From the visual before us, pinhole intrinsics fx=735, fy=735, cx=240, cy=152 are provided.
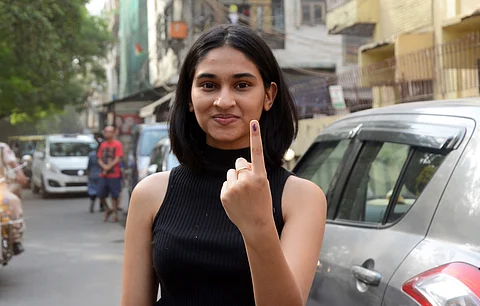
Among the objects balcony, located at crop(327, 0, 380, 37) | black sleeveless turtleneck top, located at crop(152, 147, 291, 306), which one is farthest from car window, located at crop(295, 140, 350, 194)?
balcony, located at crop(327, 0, 380, 37)

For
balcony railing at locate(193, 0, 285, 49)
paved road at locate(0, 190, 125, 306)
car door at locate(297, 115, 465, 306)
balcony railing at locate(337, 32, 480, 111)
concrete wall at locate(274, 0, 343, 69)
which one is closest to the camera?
car door at locate(297, 115, 465, 306)

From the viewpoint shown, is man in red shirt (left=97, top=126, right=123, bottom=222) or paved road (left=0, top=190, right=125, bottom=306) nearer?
paved road (left=0, top=190, right=125, bottom=306)

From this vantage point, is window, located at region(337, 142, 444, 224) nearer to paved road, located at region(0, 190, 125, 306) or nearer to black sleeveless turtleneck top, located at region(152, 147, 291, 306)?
black sleeveless turtleneck top, located at region(152, 147, 291, 306)

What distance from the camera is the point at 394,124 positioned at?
3.24m

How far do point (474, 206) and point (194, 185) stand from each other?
99 cm

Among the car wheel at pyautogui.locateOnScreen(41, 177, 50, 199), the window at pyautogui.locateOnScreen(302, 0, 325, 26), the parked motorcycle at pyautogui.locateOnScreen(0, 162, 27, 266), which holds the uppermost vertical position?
the window at pyautogui.locateOnScreen(302, 0, 325, 26)

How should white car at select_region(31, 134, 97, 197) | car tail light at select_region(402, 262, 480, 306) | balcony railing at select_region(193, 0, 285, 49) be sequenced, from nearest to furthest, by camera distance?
car tail light at select_region(402, 262, 480, 306) → white car at select_region(31, 134, 97, 197) → balcony railing at select_region(193, 0, 285, 49)

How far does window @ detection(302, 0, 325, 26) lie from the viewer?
107ft

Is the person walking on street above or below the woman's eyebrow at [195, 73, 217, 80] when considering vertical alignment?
below

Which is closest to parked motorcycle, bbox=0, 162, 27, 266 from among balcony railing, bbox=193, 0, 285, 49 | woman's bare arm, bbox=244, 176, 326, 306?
woman's bare arm, bbox=244, 176, 326, 306

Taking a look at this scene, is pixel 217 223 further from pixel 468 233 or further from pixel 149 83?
pixel 149 83

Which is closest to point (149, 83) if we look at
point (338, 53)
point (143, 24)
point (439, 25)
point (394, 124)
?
point (143, 24)

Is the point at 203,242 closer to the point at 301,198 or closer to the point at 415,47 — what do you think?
the point at 301,198

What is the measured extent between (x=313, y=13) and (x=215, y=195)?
31.5 metres
